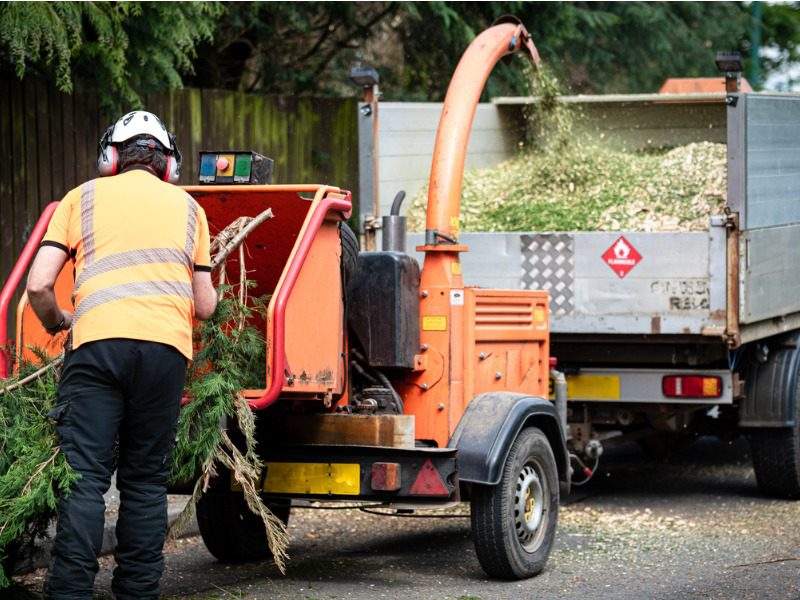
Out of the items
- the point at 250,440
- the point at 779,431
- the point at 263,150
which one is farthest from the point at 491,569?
the point at 263,150

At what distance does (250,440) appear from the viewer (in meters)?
5.45

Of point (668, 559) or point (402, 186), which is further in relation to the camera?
point (402, 186)

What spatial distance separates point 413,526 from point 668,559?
1724 millimetres

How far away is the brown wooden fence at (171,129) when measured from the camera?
9195 mm

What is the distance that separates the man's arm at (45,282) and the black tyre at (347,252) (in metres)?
Answer: 1.42

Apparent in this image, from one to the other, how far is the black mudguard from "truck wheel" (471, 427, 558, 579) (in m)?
0.11

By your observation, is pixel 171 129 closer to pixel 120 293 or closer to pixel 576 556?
pixel 576 556

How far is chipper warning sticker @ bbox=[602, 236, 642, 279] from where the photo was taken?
823cm

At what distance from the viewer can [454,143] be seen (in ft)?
22.3

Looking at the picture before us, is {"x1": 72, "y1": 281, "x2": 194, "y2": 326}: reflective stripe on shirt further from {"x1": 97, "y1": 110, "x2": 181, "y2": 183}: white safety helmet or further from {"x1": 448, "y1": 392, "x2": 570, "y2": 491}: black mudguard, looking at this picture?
{"x1": 448, "y1": 392, "x2": 570, "y2": 491}: black mudguard

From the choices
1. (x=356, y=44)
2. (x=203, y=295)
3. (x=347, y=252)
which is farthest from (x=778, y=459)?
(x=356, y=44)

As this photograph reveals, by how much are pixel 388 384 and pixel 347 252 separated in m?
0.72

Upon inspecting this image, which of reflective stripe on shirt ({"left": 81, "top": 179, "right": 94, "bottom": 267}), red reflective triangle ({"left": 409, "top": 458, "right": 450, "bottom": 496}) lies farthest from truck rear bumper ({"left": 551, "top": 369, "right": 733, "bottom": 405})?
reflective stripe on shirt ({"left": 81, "top": 179, "right": 94, "bottom": 267})

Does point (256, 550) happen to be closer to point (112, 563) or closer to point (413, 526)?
point (112, 563)
